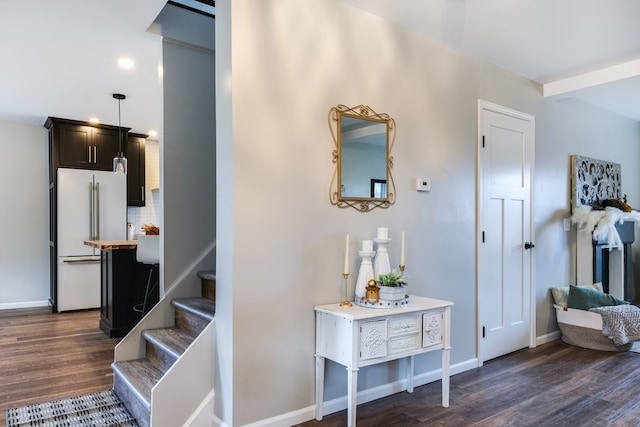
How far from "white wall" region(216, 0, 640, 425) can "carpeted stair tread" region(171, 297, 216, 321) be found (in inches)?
11.0

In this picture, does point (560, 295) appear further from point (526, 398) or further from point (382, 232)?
point (382, 232)

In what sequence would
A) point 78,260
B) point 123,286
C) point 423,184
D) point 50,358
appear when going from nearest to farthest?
point 423,184, point 50,358, point 123,286, point 78,260

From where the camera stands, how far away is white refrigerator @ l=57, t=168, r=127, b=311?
5.63 m

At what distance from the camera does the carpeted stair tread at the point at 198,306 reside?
2572mm

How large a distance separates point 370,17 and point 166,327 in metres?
2.60

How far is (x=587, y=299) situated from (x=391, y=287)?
265 centimetres

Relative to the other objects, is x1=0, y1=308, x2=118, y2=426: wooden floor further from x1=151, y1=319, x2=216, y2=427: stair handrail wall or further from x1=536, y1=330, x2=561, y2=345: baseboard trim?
x1=536, y1=330, x2=561, y2=345: baseboard trim

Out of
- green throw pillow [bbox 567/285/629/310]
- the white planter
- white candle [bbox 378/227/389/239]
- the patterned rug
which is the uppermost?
white candle [bbox 378/227/389/239]

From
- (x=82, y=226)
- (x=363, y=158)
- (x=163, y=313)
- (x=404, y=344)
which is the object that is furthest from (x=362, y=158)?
(x=82, y=226)

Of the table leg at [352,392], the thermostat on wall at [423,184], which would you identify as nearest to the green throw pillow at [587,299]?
the thermostat on wall at [423,184]

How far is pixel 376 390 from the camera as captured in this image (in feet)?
9.17

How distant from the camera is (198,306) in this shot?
2809 millimetres

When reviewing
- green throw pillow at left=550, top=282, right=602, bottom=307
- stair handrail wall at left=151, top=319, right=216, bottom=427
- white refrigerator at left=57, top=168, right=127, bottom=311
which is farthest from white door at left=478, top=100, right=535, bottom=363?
white refrigerator at left=57, top=168, right=127, bottom=311

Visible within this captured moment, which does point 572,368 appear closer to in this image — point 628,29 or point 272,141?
point 628,29
